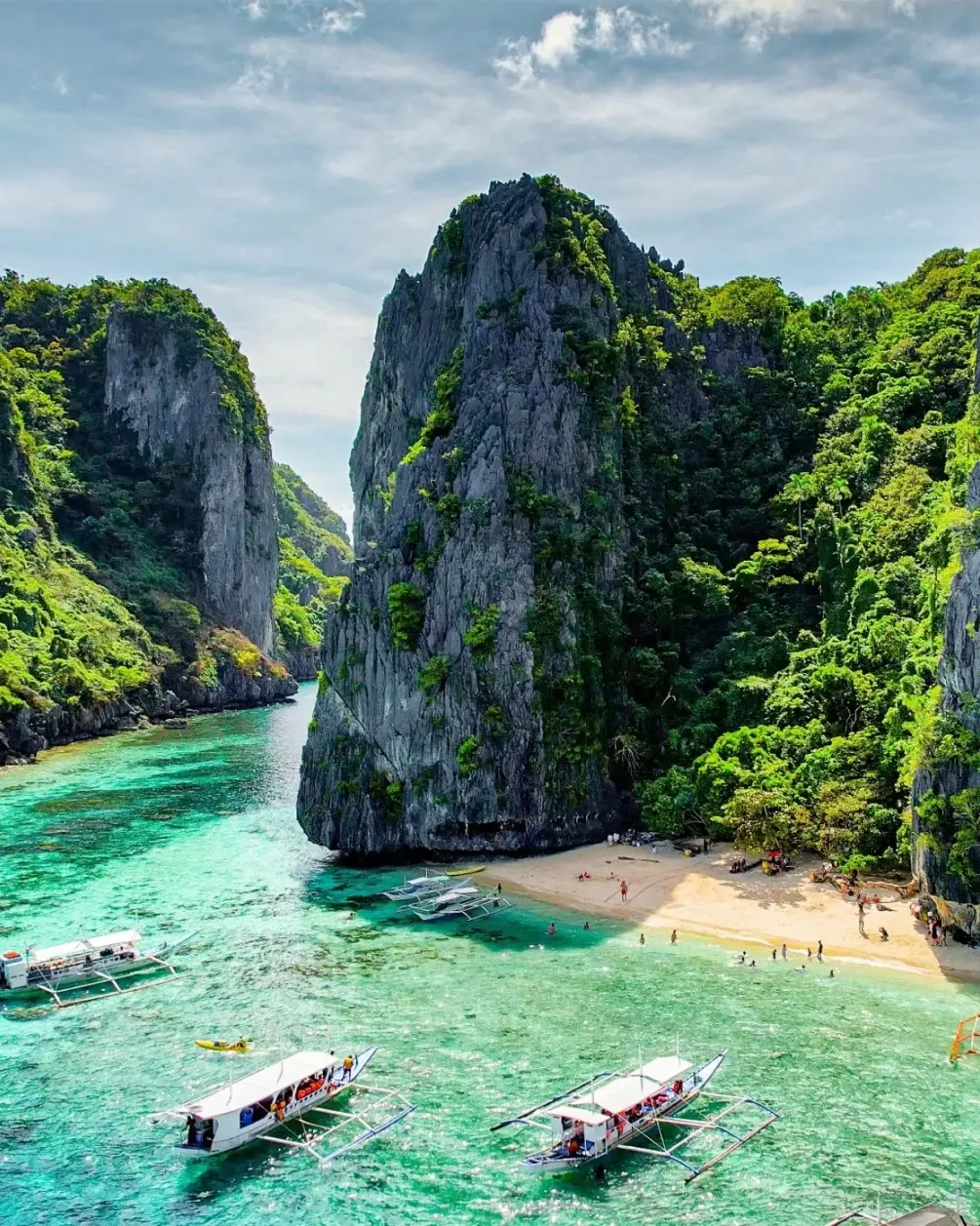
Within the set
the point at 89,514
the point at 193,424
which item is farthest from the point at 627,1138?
the point at 193,424

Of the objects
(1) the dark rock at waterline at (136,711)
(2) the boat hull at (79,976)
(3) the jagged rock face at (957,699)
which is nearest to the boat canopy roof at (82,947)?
(2) the boat hull at (79,976)

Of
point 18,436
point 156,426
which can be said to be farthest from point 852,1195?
point 156,426

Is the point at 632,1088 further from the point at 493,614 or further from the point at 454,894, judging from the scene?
the point at 493,614

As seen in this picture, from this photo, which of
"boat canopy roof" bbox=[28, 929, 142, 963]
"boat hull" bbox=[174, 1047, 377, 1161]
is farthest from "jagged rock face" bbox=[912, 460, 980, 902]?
"boat canopy roof" bbox=[28, 929, 142, 963]

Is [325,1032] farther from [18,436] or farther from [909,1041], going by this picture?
[18,436]

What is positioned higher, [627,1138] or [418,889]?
[418,889]

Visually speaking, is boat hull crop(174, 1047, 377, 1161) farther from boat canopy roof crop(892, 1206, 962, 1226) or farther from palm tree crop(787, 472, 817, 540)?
palm tree crop(787, 472, 817, 540)

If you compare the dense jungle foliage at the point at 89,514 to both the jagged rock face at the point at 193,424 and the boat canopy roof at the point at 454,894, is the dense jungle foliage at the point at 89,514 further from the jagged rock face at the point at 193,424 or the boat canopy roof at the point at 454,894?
the boat canopy roof at the point at 454,894
